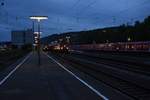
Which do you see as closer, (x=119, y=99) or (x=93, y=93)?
(x=119, y=99)

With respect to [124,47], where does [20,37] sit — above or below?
above

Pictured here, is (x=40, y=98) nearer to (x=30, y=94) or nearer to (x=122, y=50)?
(x=30, y=94)

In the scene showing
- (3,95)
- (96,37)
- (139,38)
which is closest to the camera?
(3,95)

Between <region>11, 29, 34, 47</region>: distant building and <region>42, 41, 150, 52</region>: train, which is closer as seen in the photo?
<region>42, 41, 150, 52</region>: train

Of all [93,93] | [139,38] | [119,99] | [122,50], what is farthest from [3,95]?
[139,38]

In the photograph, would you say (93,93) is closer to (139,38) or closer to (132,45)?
(132,45)

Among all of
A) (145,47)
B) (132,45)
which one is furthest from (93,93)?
(132,45)

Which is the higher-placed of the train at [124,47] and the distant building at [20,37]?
the distant building at [20,37]

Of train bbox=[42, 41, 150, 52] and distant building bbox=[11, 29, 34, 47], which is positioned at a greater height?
distant building bbox=[11, 29, 34, 47]

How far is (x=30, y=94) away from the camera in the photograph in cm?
1702

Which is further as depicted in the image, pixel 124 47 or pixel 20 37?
pixel 20 37

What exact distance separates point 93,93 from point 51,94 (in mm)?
1707

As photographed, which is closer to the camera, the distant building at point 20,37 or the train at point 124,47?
the train at point 124,47

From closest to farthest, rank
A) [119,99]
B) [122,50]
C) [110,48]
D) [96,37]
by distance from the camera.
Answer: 1. [119,99]
2. [122,50]
3. [110,48]
4. [96,37]
